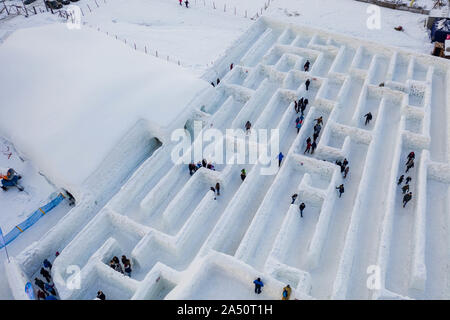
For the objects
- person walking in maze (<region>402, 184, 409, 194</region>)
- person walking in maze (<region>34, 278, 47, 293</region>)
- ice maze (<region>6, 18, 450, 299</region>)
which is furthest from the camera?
person walking in maze (<region>402, 184, 409, 194</region>)

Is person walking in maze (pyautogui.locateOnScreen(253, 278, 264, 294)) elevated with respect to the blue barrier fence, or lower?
elevated

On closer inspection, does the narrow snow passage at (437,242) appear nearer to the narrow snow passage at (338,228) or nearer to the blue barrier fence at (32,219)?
the narrow snow passage at (338,228)

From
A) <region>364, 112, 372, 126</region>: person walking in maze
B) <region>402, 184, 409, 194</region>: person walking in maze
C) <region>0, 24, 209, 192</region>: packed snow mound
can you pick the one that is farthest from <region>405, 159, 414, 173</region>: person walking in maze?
<region>0, 24, 209, 192</region>: packed snow mound

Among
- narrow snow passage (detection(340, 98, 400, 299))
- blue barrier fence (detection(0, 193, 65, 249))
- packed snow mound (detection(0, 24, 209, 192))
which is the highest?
packed snow mound (detection(0, 24, 209, 192))

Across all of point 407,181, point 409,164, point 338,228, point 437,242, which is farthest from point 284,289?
point 409,164

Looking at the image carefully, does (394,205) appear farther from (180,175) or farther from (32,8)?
(32,8)

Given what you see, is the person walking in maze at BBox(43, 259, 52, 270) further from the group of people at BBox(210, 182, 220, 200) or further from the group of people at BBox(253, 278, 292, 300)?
the group of people at BBox(253, 278, 292, 300)

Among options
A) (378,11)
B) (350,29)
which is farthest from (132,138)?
(378,11)
